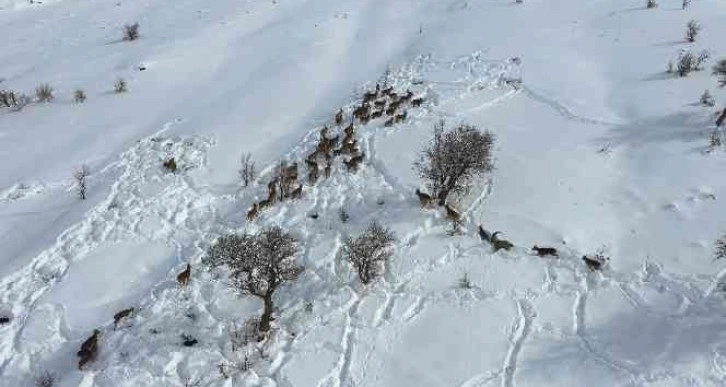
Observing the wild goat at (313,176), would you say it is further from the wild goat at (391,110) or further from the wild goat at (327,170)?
the wild goat at (391,110)

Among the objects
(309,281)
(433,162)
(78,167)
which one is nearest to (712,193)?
(433,162)

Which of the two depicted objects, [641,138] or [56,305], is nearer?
[56,305]

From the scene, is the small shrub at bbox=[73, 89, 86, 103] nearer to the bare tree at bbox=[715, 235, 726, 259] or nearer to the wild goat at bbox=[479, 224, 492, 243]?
the wild goat at bbox=[479, 224, 492, 243]

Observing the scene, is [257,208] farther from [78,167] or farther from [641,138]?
[641,138]

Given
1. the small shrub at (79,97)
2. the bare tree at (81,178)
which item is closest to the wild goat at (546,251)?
the bare tree at (81,178)

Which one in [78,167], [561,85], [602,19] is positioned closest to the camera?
[78,167]
